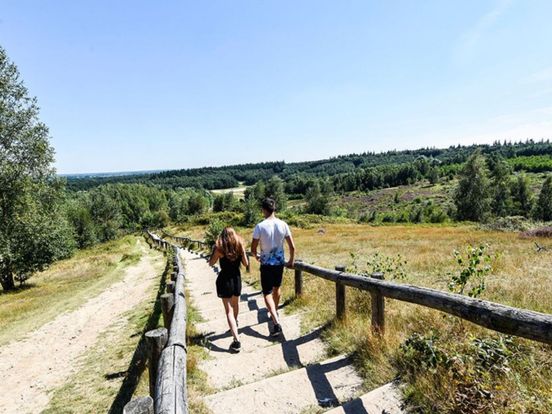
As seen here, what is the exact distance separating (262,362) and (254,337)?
3.59ft

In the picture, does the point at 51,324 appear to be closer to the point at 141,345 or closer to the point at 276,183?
the point at 141,345

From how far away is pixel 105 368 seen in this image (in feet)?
20.9

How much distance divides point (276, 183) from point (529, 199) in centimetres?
5470

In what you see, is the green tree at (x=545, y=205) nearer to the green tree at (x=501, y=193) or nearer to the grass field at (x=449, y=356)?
the green tree at (x=501, y=193)

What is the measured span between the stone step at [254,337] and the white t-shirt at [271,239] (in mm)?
1227

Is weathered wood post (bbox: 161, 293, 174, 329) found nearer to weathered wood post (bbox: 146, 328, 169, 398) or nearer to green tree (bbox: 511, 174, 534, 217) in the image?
weathered wood post (bbox: 146, 328, 169, 398)

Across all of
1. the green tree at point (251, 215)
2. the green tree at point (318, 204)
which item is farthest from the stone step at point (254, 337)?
the green tree at point (318, 204)

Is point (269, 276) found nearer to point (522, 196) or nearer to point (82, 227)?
point (82, 227)

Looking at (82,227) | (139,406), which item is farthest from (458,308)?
(82,227)

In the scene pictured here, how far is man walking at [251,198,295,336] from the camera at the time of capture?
6016mm

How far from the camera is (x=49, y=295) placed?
17.7 metres

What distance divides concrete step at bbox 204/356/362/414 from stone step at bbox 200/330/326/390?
35 cm

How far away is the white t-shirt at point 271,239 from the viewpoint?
6.02m

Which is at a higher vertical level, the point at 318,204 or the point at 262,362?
the point at 262,362
